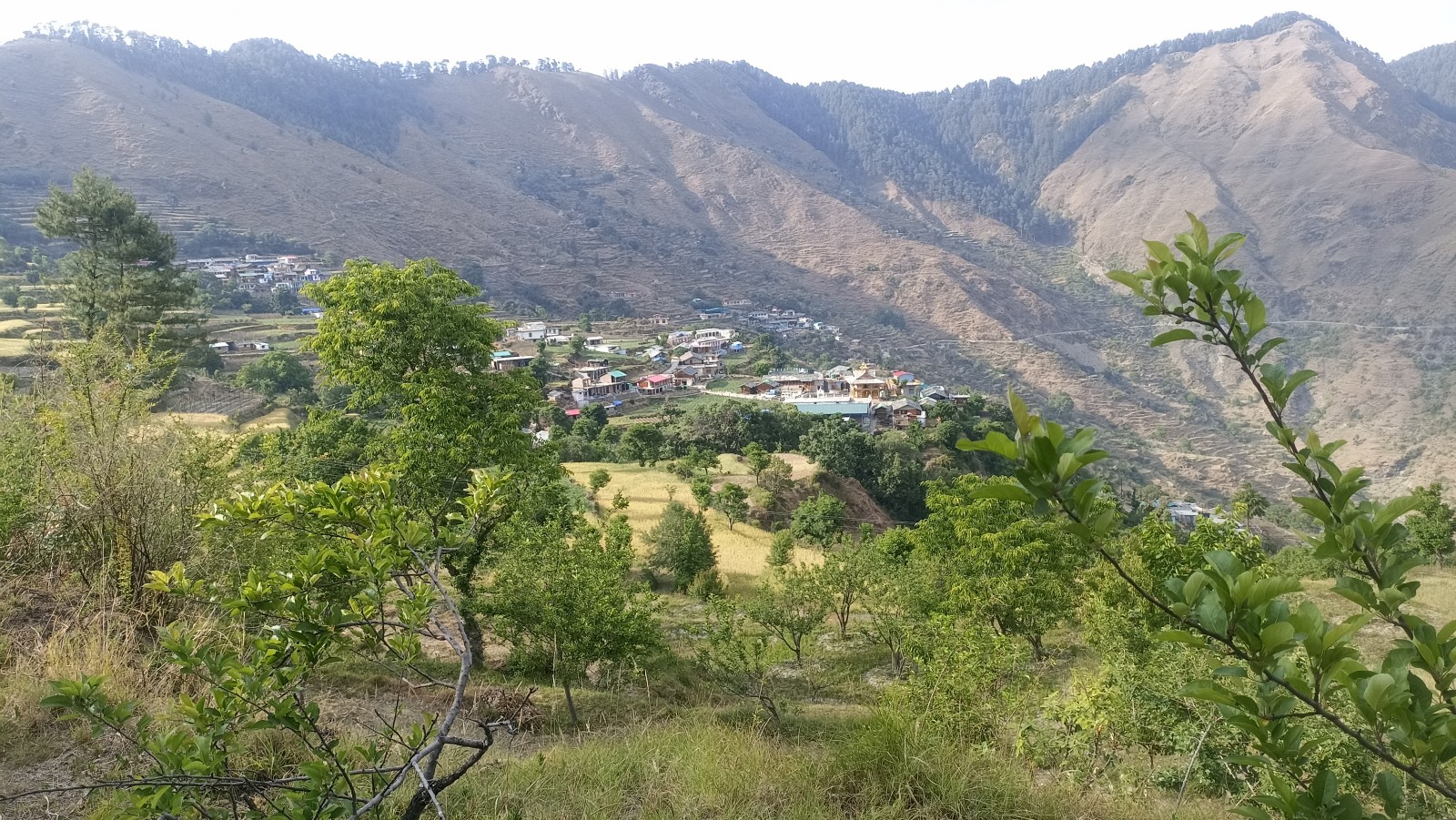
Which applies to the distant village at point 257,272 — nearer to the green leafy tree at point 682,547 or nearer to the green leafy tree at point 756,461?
the green leafy tree at point 756,461

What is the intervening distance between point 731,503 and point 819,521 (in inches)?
137

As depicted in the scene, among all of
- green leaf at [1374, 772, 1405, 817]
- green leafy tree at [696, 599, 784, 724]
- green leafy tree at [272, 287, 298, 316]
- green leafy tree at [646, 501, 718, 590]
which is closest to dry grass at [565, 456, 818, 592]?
green leafy tree at [646, 501, 718, 590]

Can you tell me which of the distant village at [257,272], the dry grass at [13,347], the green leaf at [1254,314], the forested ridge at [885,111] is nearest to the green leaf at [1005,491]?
the green leaf at [1254,314]

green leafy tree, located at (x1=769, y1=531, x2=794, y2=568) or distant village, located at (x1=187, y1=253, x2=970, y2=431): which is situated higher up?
green leafy tree, located at (x1=769, y1=531, x2=794, y2=568)

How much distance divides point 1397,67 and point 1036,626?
850 feet

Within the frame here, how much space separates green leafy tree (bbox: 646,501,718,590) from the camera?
19.9 metres

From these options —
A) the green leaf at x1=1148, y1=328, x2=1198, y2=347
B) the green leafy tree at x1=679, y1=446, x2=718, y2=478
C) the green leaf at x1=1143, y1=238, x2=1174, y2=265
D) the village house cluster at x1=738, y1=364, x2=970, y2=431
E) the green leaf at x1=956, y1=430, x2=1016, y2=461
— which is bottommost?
the village house cluster at x1=738, y1=364, x2=970, y2=431

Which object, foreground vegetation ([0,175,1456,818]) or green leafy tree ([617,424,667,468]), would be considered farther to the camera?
green leafy tree ([617,424,667,468])

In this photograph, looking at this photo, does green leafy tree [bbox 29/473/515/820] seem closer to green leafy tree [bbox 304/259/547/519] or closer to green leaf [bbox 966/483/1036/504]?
green leaf [bbox 966/483/1036/504]

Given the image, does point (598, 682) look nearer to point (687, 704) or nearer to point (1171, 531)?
point (687, 704)

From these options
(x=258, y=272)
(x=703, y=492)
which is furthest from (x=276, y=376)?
(x=258, y=272)

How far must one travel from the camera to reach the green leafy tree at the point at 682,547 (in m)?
19.9

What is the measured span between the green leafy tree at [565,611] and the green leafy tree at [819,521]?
18.7m

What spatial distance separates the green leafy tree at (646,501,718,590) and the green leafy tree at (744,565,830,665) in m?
6.53
